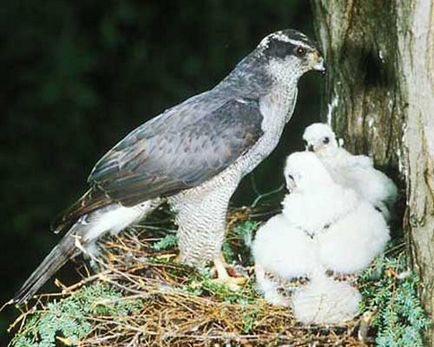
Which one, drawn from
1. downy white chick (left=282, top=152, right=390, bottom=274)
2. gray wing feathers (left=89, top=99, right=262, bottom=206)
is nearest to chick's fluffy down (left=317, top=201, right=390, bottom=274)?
downy white chick (left=282, top=152, right=390, bottom=274)

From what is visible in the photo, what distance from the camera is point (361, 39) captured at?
4.19 meters

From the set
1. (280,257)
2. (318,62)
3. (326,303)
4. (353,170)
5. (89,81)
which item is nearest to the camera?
(326,303)

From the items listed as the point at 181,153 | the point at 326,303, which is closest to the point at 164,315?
the point at 326,303

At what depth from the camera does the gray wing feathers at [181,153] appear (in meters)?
4.05

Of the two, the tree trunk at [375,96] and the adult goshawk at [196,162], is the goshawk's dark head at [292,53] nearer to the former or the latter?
the adult goshawk at [196,162]

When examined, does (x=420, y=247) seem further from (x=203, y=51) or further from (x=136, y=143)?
(x=203, y=51)

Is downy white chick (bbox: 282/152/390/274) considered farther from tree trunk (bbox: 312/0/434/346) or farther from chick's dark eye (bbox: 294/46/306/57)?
chick's dark eye (bbox: 294/46/306/57)

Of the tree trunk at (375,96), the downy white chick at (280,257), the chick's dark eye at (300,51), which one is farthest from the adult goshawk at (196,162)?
the downy white chick at (280,257)

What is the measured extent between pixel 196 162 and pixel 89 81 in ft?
7.76

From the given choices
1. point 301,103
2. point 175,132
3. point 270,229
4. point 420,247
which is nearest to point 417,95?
point 420,247

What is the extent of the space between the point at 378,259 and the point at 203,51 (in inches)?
114

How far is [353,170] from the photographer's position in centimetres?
406

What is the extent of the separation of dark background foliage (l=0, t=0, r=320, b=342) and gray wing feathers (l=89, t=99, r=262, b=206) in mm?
1922

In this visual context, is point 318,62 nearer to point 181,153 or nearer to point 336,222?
point 181,153
